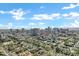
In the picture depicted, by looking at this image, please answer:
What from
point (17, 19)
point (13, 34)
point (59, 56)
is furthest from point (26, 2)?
point (59, 56)

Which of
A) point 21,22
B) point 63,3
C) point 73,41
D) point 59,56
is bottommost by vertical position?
point 59,56

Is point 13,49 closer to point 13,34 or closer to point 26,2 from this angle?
point 13,34

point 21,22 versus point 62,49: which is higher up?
point 21,22

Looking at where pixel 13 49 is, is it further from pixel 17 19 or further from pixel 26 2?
pixel 26 2

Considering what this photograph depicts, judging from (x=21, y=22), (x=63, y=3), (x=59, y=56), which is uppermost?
(x=63, y=3)

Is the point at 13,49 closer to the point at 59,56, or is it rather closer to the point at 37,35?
the point at 37,35

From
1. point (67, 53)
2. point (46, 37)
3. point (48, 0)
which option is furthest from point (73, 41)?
point (48, 0)

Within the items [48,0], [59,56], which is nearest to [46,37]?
[59,56]

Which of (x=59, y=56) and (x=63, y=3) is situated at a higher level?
(x=63, y=3)
